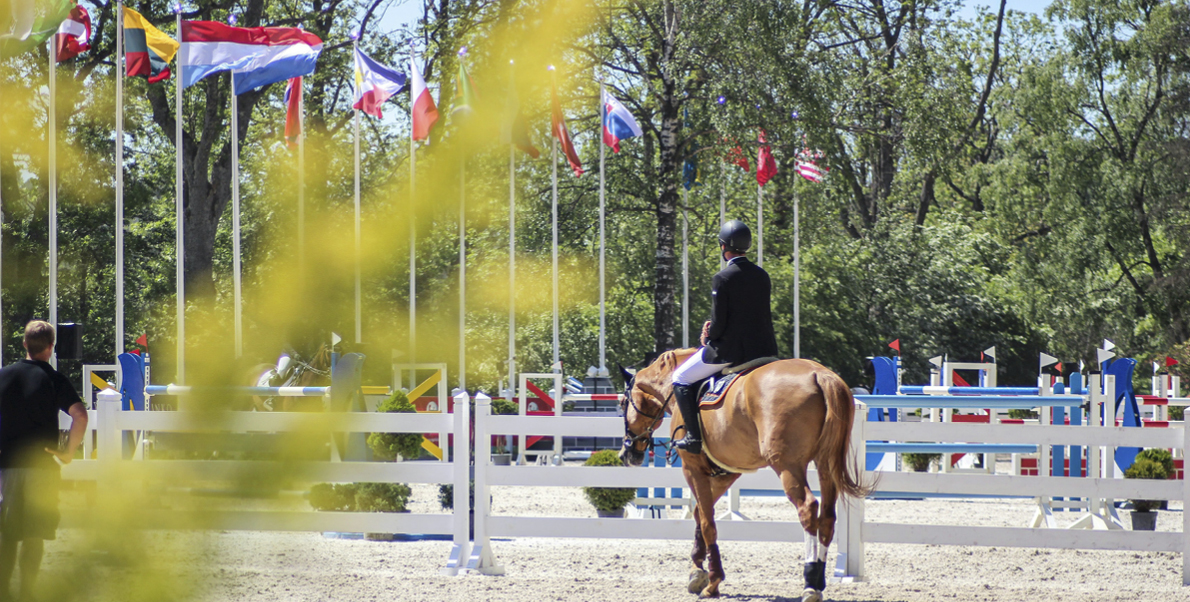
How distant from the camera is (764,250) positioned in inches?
917

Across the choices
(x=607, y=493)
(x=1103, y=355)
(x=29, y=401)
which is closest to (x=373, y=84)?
(x=29, y=401)

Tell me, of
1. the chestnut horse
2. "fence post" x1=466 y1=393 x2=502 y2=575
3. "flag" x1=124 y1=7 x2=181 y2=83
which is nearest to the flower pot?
the chestnut horse

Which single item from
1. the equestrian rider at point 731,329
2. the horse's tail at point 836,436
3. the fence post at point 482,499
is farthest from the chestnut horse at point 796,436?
the fence post at point 482,499

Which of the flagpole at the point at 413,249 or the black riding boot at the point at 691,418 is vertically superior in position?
the flagpole at the point at 413,249

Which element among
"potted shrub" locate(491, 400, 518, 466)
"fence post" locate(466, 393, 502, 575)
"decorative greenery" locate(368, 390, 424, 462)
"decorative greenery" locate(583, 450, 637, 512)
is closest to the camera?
"fence post" locate(466, 393, 502, 575)

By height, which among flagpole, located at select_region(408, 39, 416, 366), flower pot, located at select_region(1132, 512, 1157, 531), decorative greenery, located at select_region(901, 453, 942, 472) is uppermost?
flagpole, located at select_region(408, 39, 416, 366)

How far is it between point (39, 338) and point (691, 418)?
322cm

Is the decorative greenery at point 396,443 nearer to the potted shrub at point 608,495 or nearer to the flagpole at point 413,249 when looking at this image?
the potted shrub at point 608,495

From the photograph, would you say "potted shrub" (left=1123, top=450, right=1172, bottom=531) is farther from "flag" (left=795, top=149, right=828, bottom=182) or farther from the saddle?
"flag" (left=795, top=149, right=828, bottom=182)

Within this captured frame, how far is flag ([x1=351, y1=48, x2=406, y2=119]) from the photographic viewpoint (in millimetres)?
1899

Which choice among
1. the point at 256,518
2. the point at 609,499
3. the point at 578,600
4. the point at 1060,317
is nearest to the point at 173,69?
the point at 609,499

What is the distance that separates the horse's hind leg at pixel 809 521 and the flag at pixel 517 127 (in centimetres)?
410

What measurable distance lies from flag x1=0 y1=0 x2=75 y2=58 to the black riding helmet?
4620 mm

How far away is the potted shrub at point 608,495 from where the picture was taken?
29.4ft
